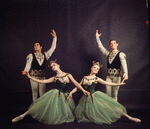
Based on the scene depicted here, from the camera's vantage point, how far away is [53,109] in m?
2.45

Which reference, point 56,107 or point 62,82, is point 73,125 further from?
point 62,82

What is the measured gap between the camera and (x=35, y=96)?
115 inches

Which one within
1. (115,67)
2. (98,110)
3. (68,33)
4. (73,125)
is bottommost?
(73,125)

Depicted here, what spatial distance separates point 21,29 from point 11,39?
11.4 inches

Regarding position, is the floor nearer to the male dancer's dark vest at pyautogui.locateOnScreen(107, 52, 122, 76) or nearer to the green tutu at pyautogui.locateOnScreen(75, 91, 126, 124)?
the green tutu at pyautogui.locateOnScreen(75, 91, 126, 124)

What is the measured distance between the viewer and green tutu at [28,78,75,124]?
2441 mm

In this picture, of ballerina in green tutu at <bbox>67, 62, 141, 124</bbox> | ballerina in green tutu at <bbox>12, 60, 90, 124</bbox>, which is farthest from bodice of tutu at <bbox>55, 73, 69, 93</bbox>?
ballerina in green tutu at <bbox>67, 62, 141, 124</bbox>

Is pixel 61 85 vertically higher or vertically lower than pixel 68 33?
lower

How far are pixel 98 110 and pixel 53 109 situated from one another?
25.3 inches

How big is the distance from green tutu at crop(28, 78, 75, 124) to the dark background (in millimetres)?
984

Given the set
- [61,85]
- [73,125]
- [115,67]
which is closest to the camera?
[73,125]

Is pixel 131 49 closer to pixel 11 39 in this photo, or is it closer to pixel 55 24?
pixel 55 24

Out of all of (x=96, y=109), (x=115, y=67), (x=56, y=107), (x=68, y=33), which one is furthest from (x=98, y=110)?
(x=68, y=33)

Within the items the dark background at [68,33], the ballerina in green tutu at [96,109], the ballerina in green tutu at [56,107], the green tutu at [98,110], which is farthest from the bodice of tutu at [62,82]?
the dark background at [68,33]
